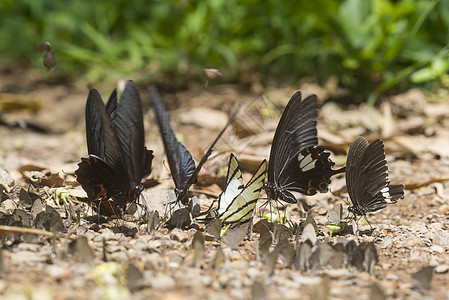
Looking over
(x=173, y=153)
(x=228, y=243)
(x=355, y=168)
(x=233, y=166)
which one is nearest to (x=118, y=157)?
(x=173, y=153)

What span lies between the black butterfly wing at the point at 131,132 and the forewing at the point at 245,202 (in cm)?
46

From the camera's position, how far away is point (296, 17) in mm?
5223

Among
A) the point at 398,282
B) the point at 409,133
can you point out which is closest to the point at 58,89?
the point at 409,133

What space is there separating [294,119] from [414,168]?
1471 mm

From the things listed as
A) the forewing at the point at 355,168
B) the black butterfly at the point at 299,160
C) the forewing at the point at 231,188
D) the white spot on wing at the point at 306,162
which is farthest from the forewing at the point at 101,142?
the forewing at the point at 355,168

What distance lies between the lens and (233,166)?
223cm

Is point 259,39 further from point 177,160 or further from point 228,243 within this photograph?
point 228,243

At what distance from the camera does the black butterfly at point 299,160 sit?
2.29 m

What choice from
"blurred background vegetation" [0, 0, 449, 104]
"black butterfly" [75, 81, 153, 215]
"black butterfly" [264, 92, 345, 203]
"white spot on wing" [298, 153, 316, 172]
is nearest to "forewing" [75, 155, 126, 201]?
"black butterfly" [75, 81, 153, 215]

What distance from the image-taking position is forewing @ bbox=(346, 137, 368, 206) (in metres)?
2.21

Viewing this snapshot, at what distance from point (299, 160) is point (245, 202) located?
0.37 metres

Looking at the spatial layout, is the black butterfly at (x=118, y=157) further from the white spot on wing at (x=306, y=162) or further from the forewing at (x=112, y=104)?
the white spot on wing at (x=306, y=162)

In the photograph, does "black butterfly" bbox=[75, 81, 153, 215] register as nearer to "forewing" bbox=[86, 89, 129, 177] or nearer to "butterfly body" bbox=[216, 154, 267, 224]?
"forewing" bbox=[86, 89, 129, 177]

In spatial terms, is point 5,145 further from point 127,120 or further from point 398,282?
point 398,282
